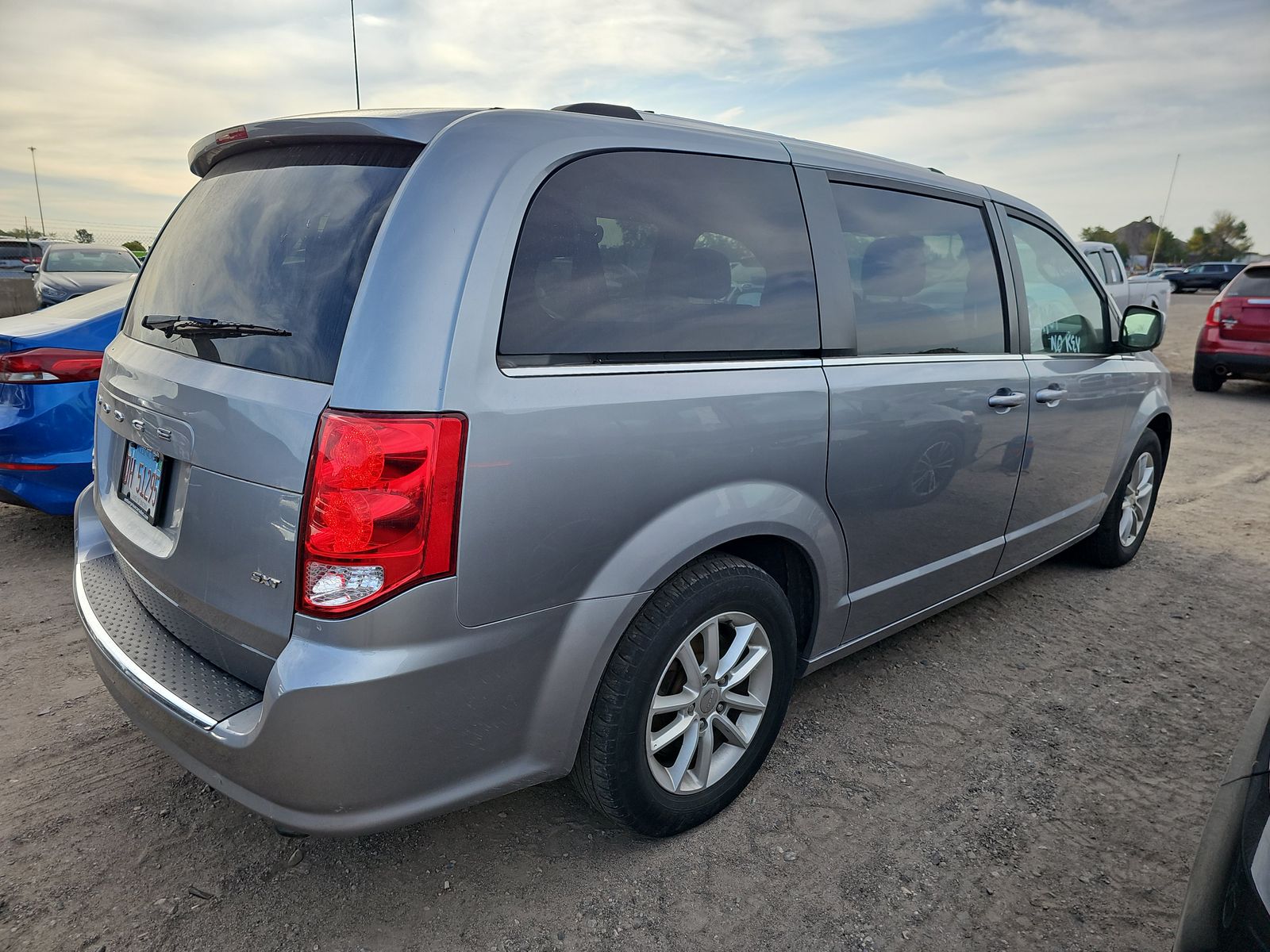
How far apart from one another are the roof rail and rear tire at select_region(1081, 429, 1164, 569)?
3.26m

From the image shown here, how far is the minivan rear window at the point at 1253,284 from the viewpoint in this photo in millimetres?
10180

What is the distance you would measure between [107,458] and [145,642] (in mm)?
664

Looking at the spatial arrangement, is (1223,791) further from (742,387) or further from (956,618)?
(956,618)

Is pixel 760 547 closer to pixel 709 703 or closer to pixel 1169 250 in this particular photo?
pixel 709 703

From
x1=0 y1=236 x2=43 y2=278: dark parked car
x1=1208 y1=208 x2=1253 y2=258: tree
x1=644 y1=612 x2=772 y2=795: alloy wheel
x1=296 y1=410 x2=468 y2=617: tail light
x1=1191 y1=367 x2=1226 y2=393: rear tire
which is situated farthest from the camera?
x1=1208 y1=208 x2=1253 y2=258: tree

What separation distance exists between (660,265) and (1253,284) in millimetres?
11288

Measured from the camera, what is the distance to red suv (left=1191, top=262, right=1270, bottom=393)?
10070 mm

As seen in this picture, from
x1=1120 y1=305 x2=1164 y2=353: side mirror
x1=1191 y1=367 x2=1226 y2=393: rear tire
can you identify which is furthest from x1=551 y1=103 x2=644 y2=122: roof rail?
x1=1191 y1=367 x2=1226 y2=393: rear tire

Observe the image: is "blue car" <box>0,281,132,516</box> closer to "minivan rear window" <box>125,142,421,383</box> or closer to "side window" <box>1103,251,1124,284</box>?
"minivan rear window" <box>125,142,421,383</box>

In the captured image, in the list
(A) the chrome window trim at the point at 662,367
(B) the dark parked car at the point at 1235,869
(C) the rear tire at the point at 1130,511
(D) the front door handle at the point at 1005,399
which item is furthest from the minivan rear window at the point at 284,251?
(C) the rear tire at the point at 1130,511

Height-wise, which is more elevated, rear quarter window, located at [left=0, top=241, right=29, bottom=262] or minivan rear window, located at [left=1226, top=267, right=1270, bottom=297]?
minivan rear window, located at [left=1226, top=267, right=1270, bottom=297]

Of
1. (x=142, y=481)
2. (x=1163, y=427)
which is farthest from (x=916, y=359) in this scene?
(x=1163, y=427)

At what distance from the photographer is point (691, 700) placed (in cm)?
224

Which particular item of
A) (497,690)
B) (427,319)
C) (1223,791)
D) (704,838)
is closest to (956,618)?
(704,838)
